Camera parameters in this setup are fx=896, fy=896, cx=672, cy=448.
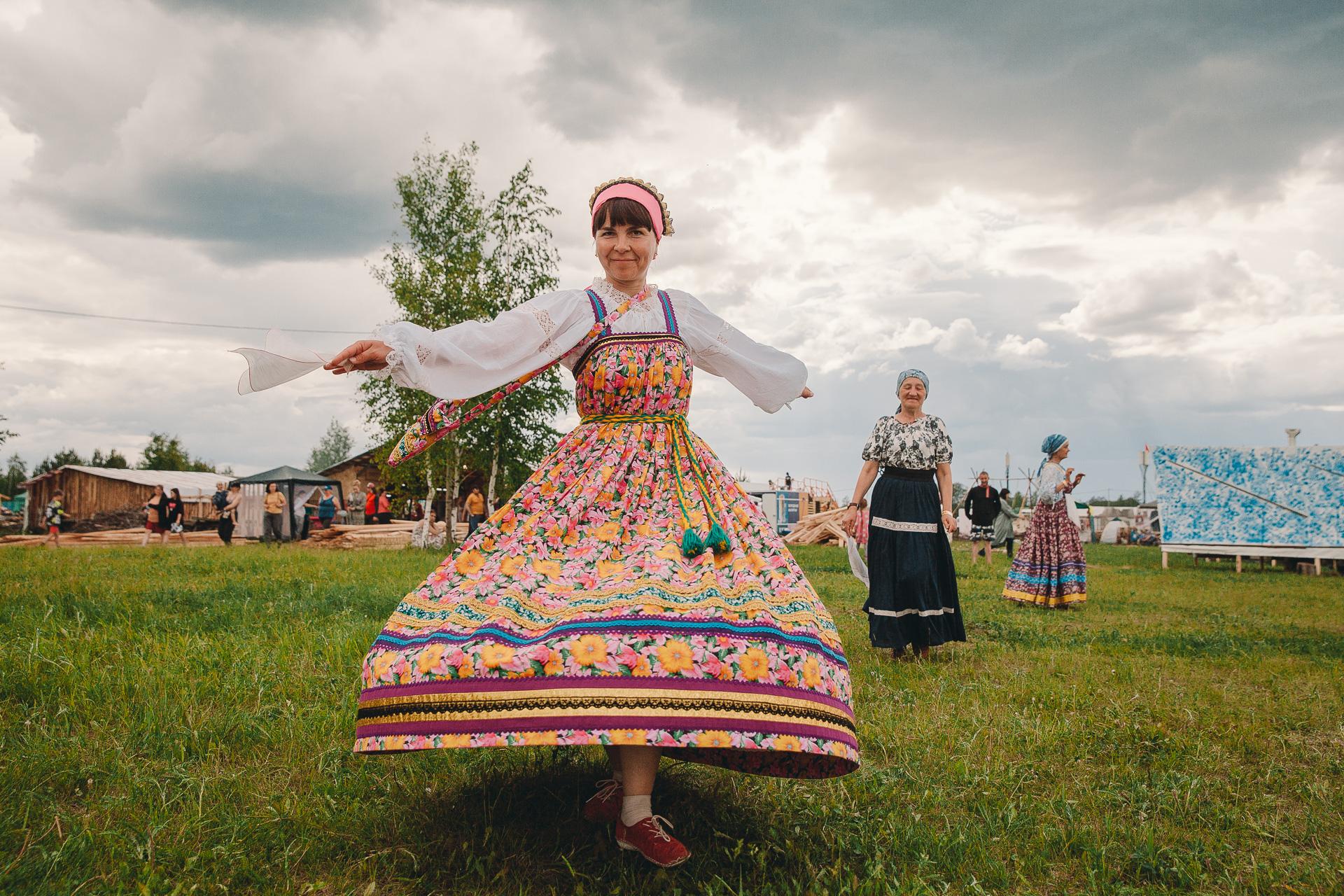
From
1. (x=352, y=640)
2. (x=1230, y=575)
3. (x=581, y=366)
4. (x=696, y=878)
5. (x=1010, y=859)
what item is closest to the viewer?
(x=696, y=878)

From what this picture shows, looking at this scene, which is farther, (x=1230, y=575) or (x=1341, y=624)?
(x=1230, y=575)

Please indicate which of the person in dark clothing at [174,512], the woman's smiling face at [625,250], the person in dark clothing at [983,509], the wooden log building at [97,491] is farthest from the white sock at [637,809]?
the wooden log building at [97,491]

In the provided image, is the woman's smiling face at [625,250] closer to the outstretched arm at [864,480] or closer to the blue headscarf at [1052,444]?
the outstretched arm at [864,480]

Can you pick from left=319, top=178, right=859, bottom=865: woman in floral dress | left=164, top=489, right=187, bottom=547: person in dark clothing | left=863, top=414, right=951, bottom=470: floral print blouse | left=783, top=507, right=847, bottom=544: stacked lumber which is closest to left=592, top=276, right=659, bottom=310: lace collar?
left=319, top=178, right=859, bottom=865: woman in floral dress

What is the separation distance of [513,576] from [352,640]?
3277mm

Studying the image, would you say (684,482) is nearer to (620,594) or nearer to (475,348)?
(620,594)

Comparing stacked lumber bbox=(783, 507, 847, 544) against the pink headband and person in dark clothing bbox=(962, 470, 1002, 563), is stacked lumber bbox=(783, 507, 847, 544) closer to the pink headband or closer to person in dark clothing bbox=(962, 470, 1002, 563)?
person in dark clothing bbox=(962, 470, 1002, 563)

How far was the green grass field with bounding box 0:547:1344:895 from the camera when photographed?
299cm

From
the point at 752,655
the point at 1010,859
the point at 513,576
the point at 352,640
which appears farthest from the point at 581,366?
the point at 352,640

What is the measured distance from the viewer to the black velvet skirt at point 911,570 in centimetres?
704

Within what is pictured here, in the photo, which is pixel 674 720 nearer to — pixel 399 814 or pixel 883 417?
pixel 399 814

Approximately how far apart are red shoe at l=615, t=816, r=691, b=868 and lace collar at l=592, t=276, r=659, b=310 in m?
1.92

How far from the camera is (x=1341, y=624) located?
402 inches

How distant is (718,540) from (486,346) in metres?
1.14
